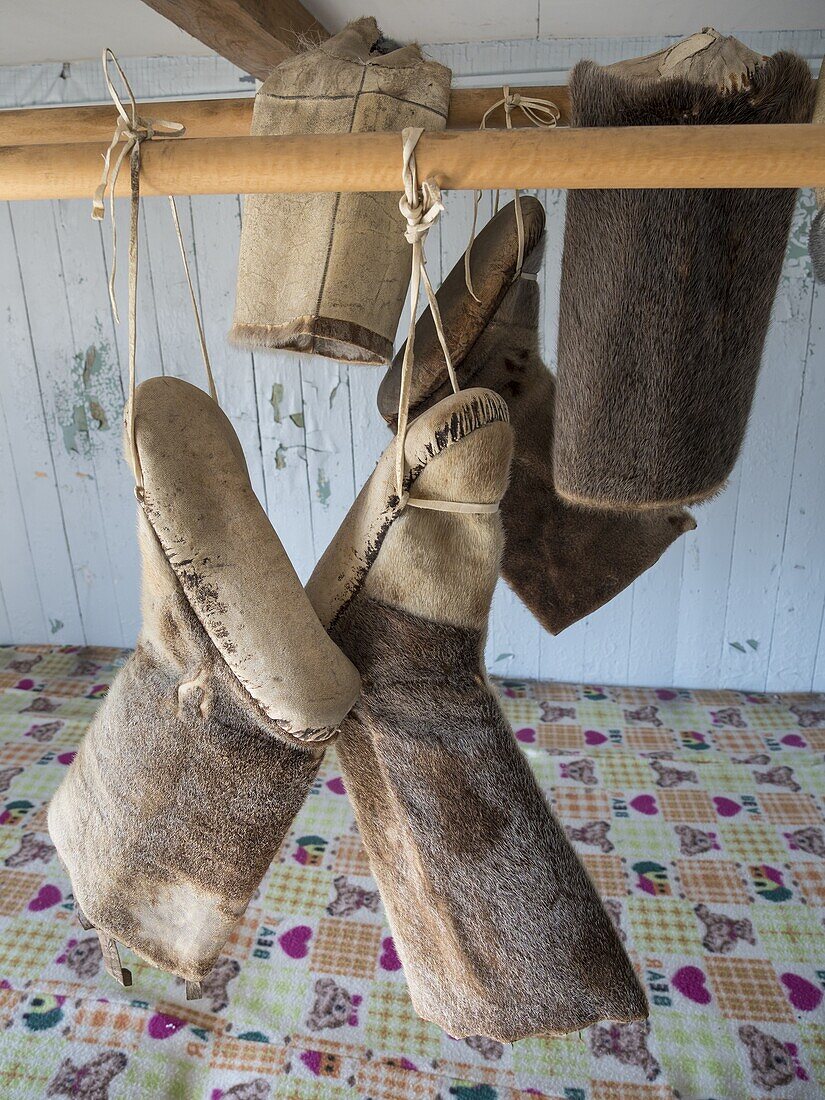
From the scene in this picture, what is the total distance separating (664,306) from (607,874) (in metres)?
0.95

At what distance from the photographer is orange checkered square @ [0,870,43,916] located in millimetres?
1213

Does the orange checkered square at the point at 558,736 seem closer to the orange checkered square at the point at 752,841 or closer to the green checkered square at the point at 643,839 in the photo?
the green checkered square at the point at 643,839

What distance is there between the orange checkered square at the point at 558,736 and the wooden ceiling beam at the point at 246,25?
119 centimetres

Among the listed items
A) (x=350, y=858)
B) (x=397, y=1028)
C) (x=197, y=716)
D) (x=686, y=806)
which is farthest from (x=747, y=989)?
(x=197, y=716)

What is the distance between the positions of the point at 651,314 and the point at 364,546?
267mm

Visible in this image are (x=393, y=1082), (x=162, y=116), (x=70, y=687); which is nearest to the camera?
(x=162, y=116)

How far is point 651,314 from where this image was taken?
1.88 ft

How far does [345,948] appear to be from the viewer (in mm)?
1148

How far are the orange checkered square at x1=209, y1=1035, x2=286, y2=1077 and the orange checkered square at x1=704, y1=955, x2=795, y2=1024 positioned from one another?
0.57m

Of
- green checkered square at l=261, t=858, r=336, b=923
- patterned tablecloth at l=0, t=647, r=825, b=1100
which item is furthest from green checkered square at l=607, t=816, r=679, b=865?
green checkered square at l=261, t=858, r=336, b=923

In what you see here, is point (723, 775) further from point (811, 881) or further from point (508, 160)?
point (508, 160)

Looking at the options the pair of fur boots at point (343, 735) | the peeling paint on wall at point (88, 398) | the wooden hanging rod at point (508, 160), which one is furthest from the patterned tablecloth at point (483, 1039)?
the wooden hanging rod at point (508, 160)

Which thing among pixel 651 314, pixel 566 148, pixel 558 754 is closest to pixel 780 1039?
pixel 558 754

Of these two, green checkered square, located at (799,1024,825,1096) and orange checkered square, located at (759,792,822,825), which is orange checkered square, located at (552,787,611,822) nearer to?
orange checkered square, located at (759,792,822,825)
